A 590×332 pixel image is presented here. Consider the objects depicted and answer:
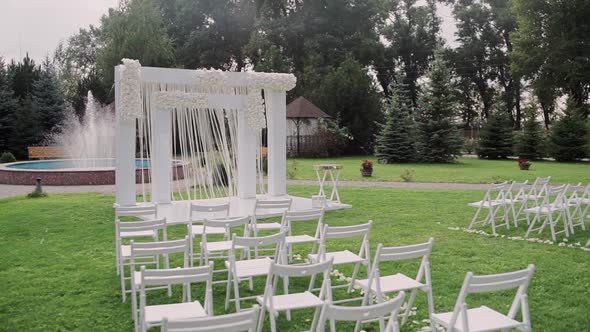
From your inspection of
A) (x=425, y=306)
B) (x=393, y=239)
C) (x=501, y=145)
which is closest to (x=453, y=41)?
(x=501, y=145)

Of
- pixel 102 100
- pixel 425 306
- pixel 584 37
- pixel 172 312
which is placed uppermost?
pixel 584 37

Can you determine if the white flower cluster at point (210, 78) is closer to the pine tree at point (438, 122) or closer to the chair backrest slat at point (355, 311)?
the chair backrest slat at point (355, 311)

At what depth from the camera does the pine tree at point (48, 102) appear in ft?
100

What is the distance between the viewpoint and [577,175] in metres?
19.4

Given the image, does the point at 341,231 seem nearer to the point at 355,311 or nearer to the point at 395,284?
the point at 395,284

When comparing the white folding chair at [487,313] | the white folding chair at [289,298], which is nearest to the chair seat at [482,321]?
the white folding chair at [487,313]

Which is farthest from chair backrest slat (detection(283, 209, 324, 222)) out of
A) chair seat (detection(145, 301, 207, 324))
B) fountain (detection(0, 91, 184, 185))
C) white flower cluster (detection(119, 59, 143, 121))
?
white flower cluster (detection(119, 59, 143, 121))

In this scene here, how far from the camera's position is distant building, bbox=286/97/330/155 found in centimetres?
2952

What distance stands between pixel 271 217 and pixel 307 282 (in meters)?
4.61

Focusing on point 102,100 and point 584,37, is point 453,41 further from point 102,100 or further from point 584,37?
point 102,100

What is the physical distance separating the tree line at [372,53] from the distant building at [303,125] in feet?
4.59

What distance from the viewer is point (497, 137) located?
29375 millimetres

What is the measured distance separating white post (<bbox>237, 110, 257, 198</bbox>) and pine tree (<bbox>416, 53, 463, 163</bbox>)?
1600cm

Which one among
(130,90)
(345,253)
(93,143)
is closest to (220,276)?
(345,253)
